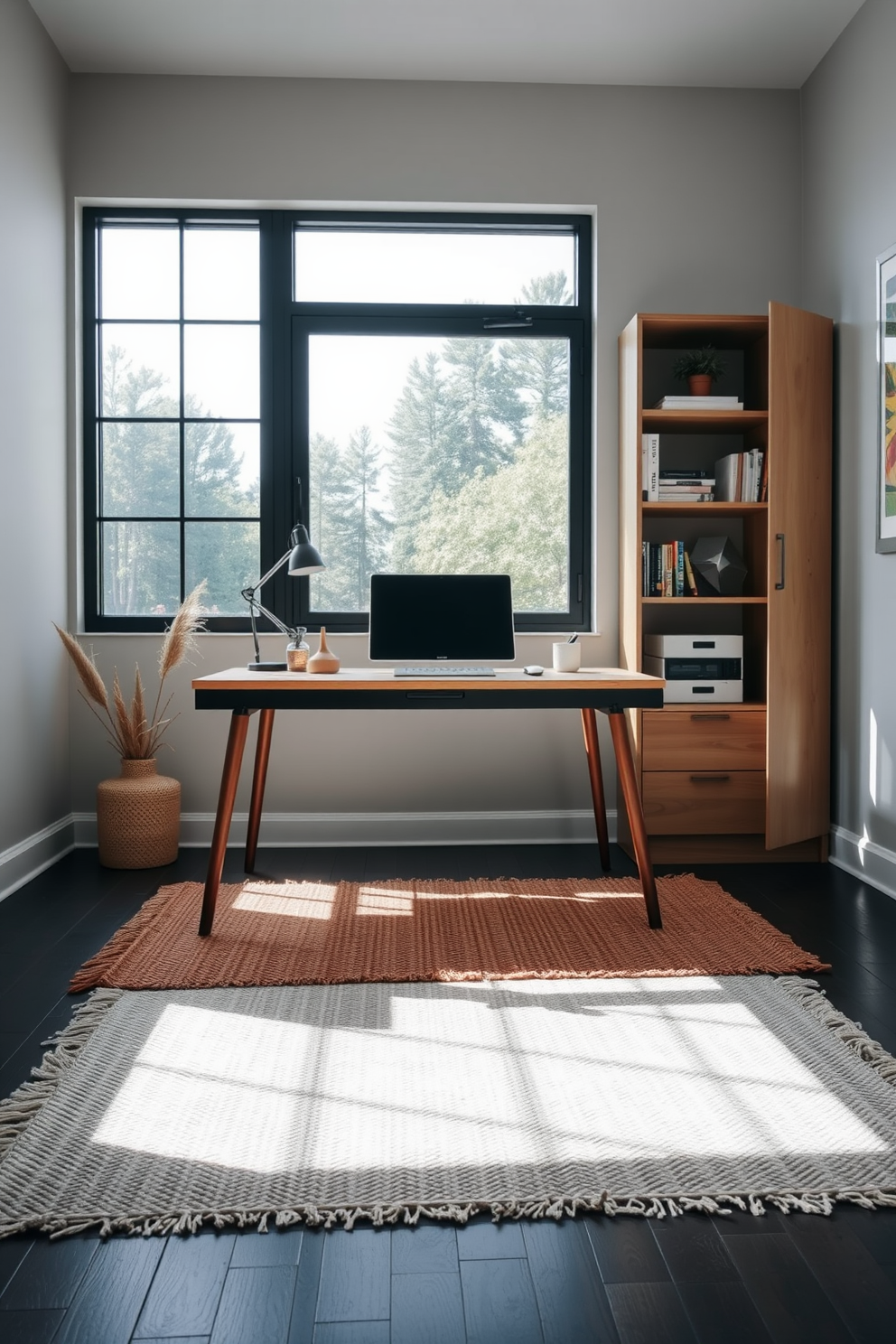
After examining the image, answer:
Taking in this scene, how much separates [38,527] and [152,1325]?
9.65 ft

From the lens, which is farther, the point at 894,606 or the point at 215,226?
the point at 215,226

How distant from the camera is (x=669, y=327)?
12.4ft

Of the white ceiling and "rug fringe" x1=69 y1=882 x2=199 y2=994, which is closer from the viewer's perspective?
"rug fringe" x1=69 y1=882 x2=199 y2=994

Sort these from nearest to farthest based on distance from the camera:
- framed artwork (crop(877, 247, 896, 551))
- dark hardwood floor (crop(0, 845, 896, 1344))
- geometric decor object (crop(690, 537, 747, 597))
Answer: dark hardwood floor (crop(0, 845, 896, 1344)) → framed artwork (crop(877, 247, 896, 551)) → geometric decor object (crop(690, 537, 747, 597))

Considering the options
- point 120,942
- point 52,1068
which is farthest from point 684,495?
point 52,1068

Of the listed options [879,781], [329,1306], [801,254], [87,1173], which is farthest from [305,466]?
[329,1306]

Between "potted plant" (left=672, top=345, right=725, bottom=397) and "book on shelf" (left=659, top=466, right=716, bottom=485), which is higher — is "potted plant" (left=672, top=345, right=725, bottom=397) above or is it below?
above

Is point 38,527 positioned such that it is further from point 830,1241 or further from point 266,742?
point 830,1241

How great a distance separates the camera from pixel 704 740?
146 inches

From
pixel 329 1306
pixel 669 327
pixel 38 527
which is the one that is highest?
pixel 669 327

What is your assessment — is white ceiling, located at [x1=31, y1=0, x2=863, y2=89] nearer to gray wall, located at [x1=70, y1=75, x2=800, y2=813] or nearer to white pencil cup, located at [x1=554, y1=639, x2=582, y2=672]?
gray wall, located at [x1=70, y1=75, x2=800, y2=813]

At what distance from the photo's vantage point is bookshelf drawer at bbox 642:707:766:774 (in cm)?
370

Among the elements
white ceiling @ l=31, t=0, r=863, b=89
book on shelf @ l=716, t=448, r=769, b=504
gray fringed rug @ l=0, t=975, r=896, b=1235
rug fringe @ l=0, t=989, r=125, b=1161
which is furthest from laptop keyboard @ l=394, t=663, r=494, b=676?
white ceiling @ l=31, t=0, r=863, b=89

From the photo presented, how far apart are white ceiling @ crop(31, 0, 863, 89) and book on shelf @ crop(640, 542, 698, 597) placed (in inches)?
72.3
